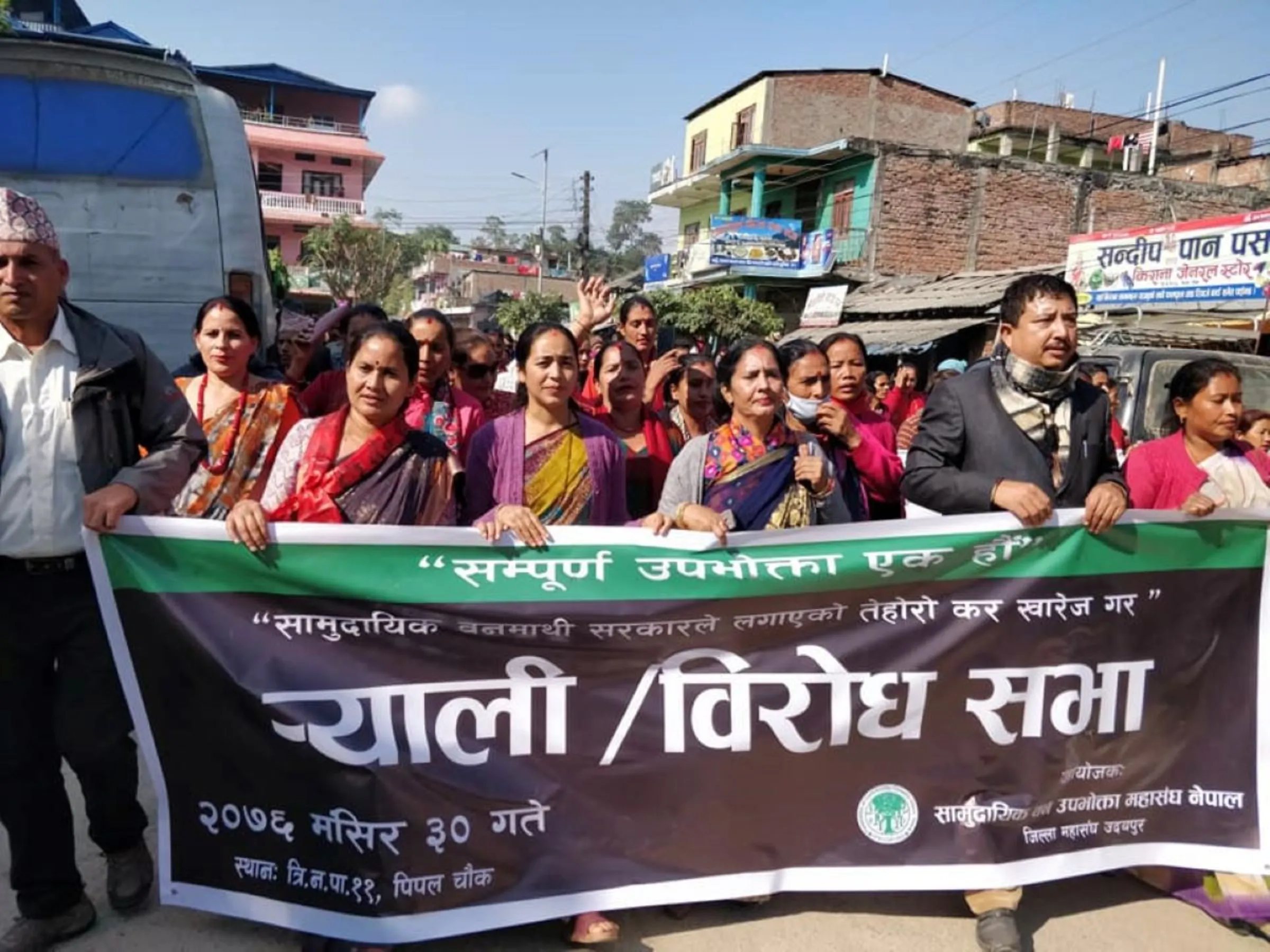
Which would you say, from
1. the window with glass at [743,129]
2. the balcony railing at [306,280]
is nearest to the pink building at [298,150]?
the balcony railing at [306,280]

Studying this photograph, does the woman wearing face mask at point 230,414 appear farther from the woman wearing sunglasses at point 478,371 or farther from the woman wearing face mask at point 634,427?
the woman wearing face mask at point 634,427

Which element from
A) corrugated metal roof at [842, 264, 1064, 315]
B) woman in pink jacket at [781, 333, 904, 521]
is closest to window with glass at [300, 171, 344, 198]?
corrugated metal roof at [842, 264, 1064, 315]

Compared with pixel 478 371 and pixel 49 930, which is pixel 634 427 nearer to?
pixel 478 371

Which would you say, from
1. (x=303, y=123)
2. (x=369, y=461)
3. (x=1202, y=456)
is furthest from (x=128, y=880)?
(x=303, y=123)

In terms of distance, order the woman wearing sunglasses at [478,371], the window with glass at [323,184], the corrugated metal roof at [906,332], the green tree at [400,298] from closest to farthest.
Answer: the woman wearing sunglasses at [478,371]
the corrugated metal roof at [906,332]
the window with glass at [323,184]
the green tree at [400,298]

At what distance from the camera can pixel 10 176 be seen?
5414mm

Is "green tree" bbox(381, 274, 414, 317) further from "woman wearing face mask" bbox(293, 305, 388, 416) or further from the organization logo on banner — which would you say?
the organization logo on banner

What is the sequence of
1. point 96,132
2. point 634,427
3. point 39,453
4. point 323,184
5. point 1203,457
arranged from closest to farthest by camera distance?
point 39,453
point 1203,457
point 634,427
point 96,132
point 323,184

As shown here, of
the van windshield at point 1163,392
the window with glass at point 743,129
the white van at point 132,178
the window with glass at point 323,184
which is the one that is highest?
the window with glass at point 743,129

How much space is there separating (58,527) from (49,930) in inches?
40.5

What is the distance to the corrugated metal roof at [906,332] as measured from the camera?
15.7 meters

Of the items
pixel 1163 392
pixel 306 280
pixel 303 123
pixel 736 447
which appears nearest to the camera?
pixel 736 447

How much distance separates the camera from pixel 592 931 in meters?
2.28

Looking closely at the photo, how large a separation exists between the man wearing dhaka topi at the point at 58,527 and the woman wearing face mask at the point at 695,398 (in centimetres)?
209
